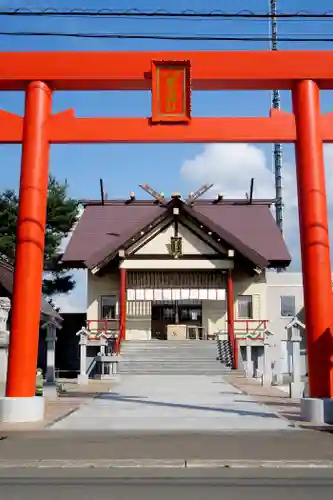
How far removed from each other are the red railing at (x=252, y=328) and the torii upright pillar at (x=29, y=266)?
58.5 feet

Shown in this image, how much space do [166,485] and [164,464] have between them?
35.6 inches

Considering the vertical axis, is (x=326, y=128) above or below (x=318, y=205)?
above

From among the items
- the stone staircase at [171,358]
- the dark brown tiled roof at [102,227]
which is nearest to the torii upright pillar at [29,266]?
the stone staircase at [171,358]

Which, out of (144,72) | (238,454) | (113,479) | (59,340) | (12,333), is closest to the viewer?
(113,479)

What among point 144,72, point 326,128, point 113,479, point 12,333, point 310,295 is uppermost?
point 144,72

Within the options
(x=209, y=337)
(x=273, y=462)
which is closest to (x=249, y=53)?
(x=273, y=462)

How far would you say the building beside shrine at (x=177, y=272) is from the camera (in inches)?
1121

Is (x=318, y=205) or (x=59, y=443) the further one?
(x=318, y=205)

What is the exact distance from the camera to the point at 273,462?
6.54 m

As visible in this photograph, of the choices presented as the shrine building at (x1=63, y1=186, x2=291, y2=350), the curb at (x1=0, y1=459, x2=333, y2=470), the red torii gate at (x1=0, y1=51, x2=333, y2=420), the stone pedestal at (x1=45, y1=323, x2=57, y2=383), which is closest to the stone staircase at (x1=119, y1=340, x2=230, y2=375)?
the shrine building at (x1=63, y1=186, x2=291, y2=350)

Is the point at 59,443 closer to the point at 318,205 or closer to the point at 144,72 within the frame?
the point at 318,205

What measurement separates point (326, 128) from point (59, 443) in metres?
7.52

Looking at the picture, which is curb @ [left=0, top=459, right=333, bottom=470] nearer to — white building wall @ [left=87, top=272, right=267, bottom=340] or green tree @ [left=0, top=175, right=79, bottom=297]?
white building wall @ [left=87, top=272, right=267, bottom=340]

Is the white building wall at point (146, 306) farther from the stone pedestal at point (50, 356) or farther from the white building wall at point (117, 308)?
the stone pedestal at point (50, 356)
